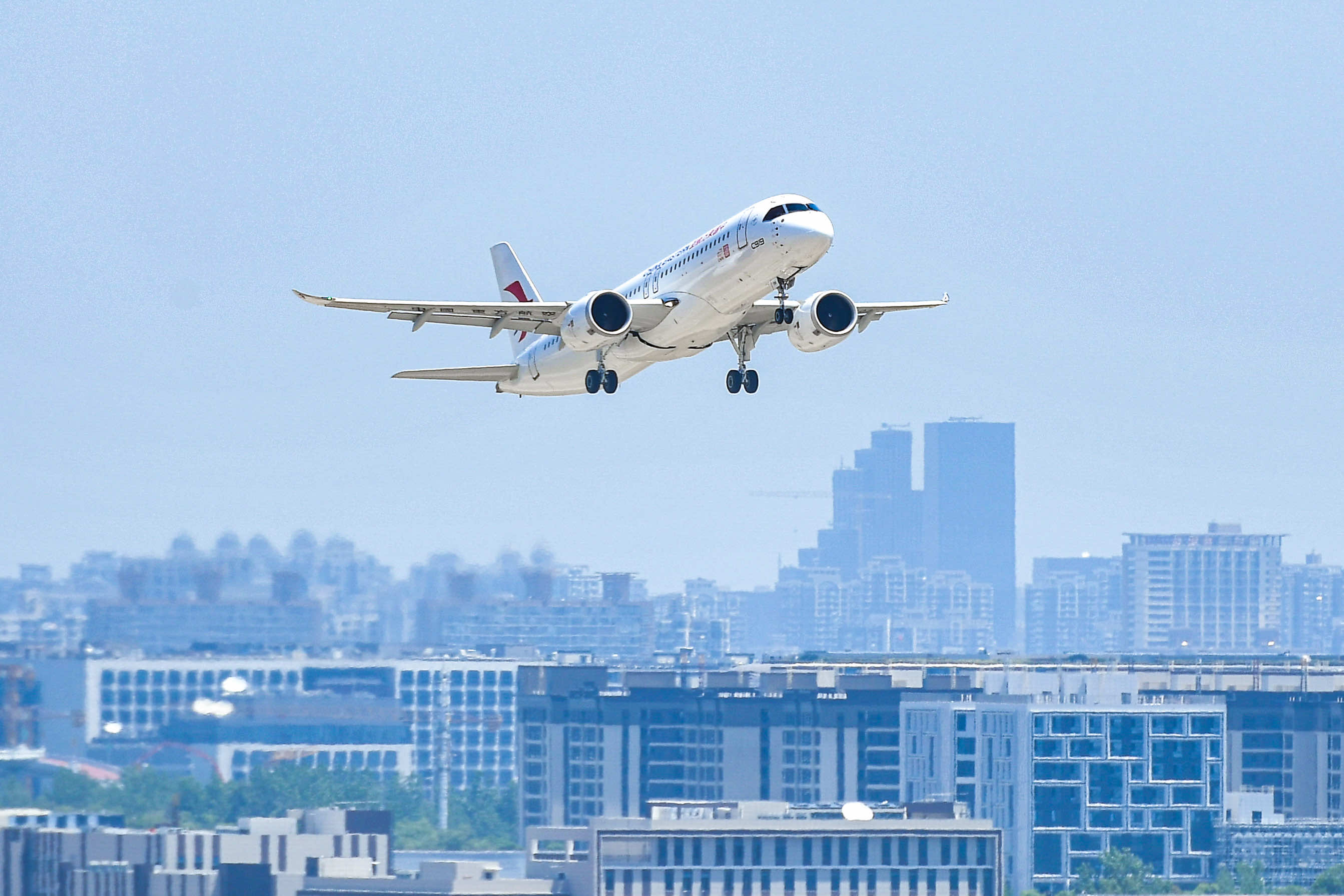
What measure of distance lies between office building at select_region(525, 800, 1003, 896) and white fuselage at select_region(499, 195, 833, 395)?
7279cm

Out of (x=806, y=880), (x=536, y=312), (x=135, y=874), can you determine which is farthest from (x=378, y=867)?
(x=536, y=312)

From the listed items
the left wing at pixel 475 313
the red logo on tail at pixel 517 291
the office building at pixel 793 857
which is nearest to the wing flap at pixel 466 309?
the left wing at pixel 475 313

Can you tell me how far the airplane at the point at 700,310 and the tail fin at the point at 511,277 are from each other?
17111 millimetres

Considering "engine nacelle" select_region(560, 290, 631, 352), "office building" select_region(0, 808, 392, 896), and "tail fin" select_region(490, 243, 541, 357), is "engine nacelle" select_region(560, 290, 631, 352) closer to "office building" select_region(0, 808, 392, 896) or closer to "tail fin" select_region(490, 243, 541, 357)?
"tail fin" select_region(490, 243, 541, 357)

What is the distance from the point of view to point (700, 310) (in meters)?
79.2

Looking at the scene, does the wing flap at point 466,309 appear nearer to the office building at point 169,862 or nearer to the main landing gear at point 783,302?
the main landing gear at point 783,302

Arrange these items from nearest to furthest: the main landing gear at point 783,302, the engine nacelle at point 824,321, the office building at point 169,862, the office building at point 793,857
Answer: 1. the main landing gear at point 783,302
2. the engine nacelle at point 824,321
3. the office building at point 793,857
4. the office building at point 169,862

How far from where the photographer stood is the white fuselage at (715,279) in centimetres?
7606

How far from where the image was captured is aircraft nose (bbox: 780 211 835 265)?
75.6 metres

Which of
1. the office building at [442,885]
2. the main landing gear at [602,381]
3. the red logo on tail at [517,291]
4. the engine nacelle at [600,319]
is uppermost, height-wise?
the red logo on tail at [517,291]

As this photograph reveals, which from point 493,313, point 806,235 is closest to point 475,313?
point 493,313

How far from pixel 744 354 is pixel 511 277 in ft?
83.6

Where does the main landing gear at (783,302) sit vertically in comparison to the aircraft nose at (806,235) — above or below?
below

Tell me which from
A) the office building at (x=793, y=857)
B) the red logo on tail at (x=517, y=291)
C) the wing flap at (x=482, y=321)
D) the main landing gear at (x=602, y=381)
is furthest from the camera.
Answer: the office building at (x=793, y=857)
